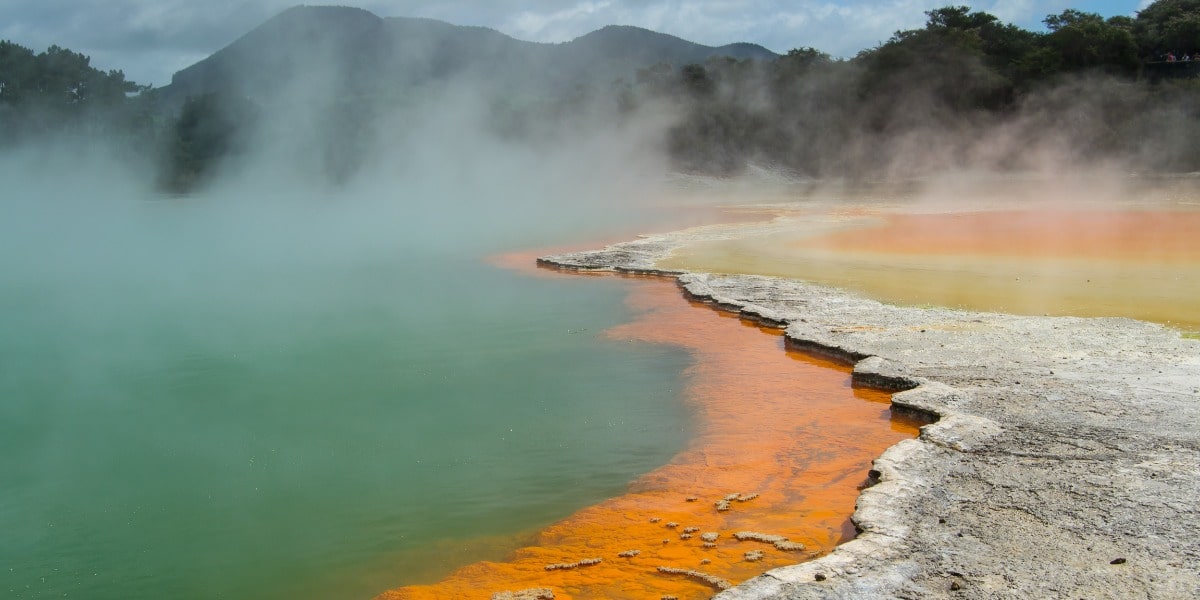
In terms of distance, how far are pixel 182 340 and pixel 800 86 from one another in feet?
96.2

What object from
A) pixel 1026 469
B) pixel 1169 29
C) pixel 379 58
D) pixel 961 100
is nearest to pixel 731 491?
pixel 1026 469

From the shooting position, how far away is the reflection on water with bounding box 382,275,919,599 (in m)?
3.14

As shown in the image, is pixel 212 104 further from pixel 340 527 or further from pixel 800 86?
pixel 340 527

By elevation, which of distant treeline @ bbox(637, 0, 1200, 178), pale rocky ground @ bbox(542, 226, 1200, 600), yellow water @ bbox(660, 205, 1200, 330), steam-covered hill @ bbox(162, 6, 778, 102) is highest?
steam-covered hill @ bbox(162, 6, 778, 102)

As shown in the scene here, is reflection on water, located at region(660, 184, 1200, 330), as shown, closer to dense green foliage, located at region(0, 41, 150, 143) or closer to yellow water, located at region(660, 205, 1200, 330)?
yellow water, located at region(660, 205, 1200, 330)

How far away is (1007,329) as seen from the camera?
19.2 ft

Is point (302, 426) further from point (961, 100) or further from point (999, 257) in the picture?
point (961, 100)

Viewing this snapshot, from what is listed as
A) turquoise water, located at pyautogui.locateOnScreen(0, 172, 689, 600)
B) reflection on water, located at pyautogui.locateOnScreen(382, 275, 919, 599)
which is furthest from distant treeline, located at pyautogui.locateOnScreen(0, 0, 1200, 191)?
reflection on water, located at pyautogui.locateOnScreen(382, 275, 919, 599)

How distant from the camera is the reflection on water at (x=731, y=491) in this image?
314cm

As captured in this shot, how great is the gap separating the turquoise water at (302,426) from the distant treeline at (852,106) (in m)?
21.2

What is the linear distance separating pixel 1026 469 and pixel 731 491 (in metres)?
1.06

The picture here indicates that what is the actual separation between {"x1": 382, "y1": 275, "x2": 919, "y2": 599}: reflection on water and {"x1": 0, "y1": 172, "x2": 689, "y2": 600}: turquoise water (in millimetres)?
167

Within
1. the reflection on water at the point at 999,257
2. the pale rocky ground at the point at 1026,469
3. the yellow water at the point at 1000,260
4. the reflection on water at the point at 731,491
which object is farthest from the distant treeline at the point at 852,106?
the reflection on water at the point at 731,491

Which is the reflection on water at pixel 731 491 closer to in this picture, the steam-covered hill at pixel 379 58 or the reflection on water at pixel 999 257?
the reflection on water at pixel 999 257
